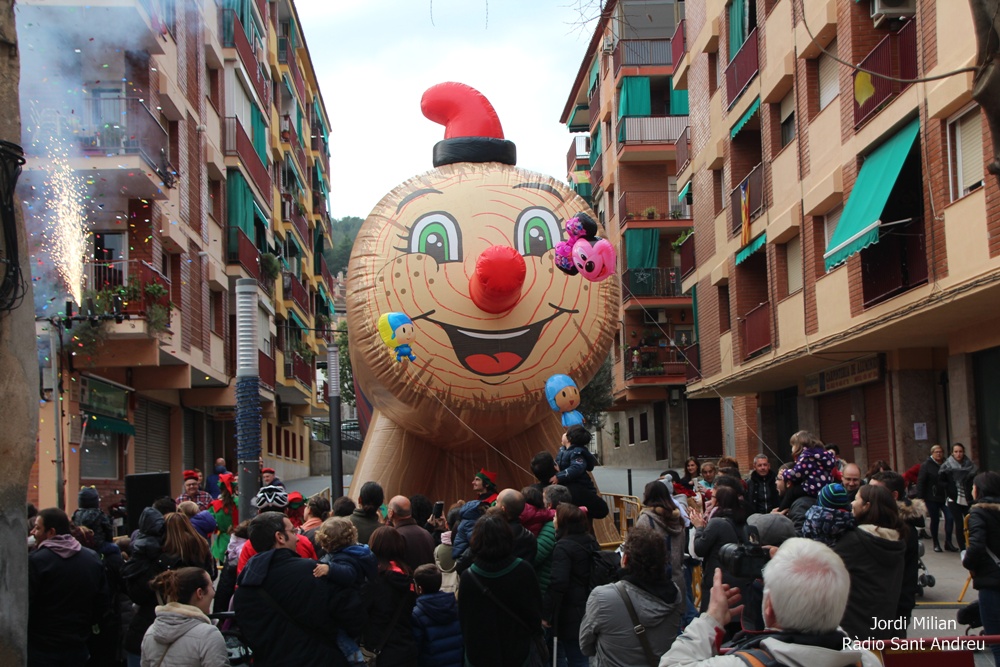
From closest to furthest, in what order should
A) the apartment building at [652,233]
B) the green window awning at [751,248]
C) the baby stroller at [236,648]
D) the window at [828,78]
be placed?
the baby stroller at [236,648] < the window at [828,78] < the green window awning at [751,248] < the apartment building at [652,233]

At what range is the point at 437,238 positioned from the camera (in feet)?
35.3

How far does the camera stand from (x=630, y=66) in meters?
35.2

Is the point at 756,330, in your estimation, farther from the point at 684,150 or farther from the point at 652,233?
the point at 652,233

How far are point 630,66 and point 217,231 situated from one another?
51.8 feet

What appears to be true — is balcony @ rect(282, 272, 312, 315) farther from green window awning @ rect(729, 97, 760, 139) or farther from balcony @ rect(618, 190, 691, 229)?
green window awning @ rect(729, 97, 760, 139)

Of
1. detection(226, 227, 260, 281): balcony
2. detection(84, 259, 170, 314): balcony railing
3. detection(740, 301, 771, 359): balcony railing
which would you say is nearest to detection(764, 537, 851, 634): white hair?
detection(84, 259, 170, 314): balcony railing

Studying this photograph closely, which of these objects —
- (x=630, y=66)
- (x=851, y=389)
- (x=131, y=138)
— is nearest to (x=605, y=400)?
(x=630, y=66)

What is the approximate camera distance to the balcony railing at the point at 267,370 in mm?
27231

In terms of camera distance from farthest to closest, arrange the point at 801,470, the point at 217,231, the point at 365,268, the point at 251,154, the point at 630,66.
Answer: the point at 630,66, the point at 251,154, the point at 217,231, the point at 365,268, the point at 801,470

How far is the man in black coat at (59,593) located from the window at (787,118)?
1522 cm

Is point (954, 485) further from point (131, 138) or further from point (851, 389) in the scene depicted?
point (131, 138)

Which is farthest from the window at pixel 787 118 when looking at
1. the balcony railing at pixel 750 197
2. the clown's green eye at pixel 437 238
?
the clown's green eye at pixel 437 238

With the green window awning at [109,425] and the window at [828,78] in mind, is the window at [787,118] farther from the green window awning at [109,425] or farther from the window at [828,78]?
the green window awning at [109,425]

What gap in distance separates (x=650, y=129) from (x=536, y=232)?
24.8 metres
